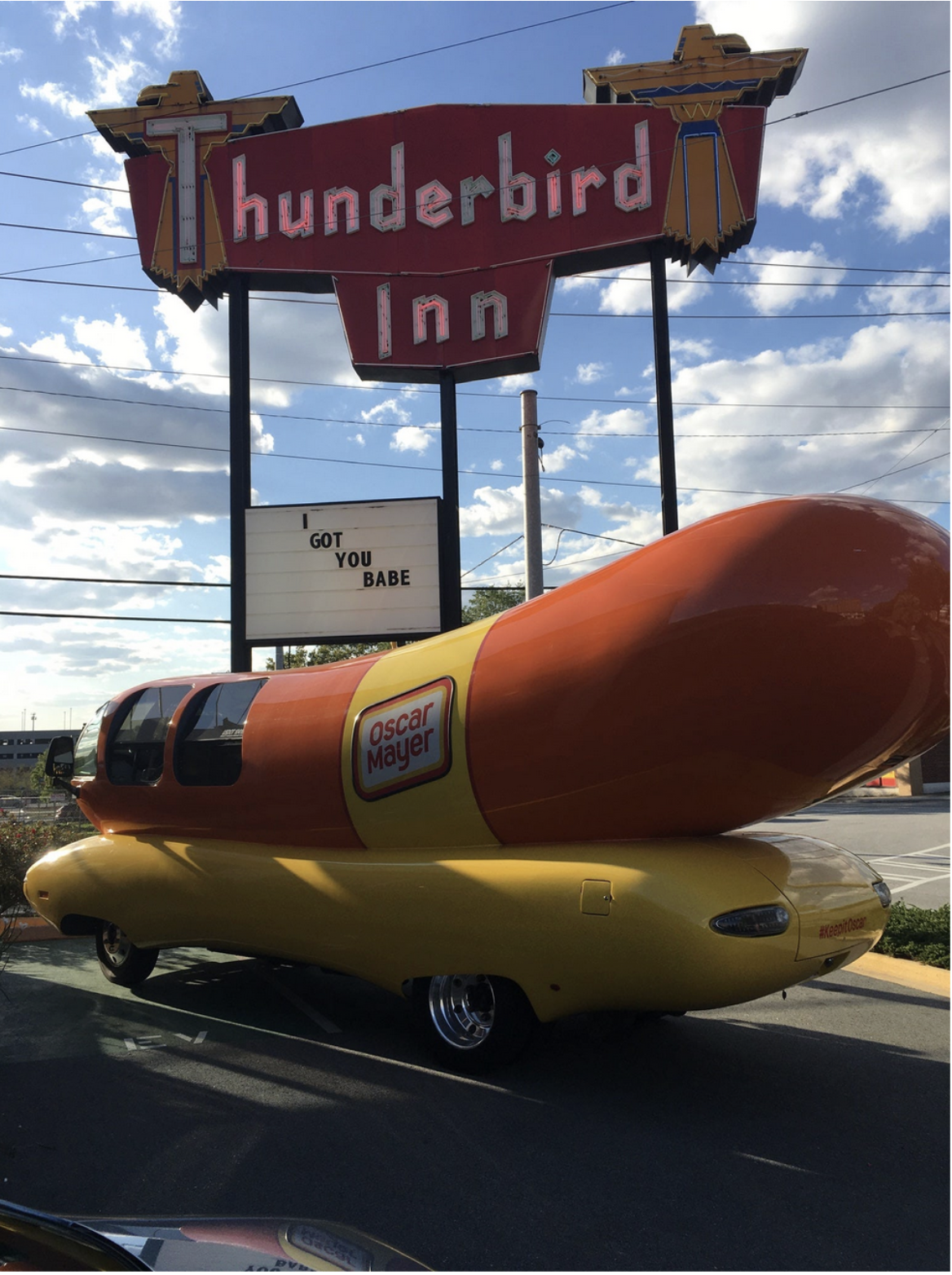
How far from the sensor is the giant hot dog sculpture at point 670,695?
4418 millimetres

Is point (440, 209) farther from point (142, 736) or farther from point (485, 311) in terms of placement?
point (142, 736)

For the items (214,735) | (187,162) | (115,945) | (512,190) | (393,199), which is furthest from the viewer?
(187,162)

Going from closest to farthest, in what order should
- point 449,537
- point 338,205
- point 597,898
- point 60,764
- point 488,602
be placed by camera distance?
1. point 597,898
2. point 60,764
3. point 449,537
4. point 338,205
5. point 488,602

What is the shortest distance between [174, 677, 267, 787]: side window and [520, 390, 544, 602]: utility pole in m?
5.14

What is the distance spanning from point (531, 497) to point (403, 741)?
665 centimetres

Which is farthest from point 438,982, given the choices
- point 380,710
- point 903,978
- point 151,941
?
point 903,978

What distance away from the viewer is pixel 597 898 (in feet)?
16.1

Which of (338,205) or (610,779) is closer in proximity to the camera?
(610,779)

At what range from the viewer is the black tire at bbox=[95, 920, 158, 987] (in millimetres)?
7723

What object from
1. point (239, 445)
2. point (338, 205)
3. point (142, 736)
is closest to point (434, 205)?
point (338, 205)

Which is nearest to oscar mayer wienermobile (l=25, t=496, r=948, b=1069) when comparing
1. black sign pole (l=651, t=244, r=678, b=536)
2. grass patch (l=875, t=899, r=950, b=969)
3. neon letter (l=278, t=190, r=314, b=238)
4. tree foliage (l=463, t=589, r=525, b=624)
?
grass patch (l=875, t=899, r=950, b=969)

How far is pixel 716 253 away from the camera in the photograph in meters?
11.4

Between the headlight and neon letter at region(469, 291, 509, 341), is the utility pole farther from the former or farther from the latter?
the headlight

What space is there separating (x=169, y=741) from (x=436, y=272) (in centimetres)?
741
